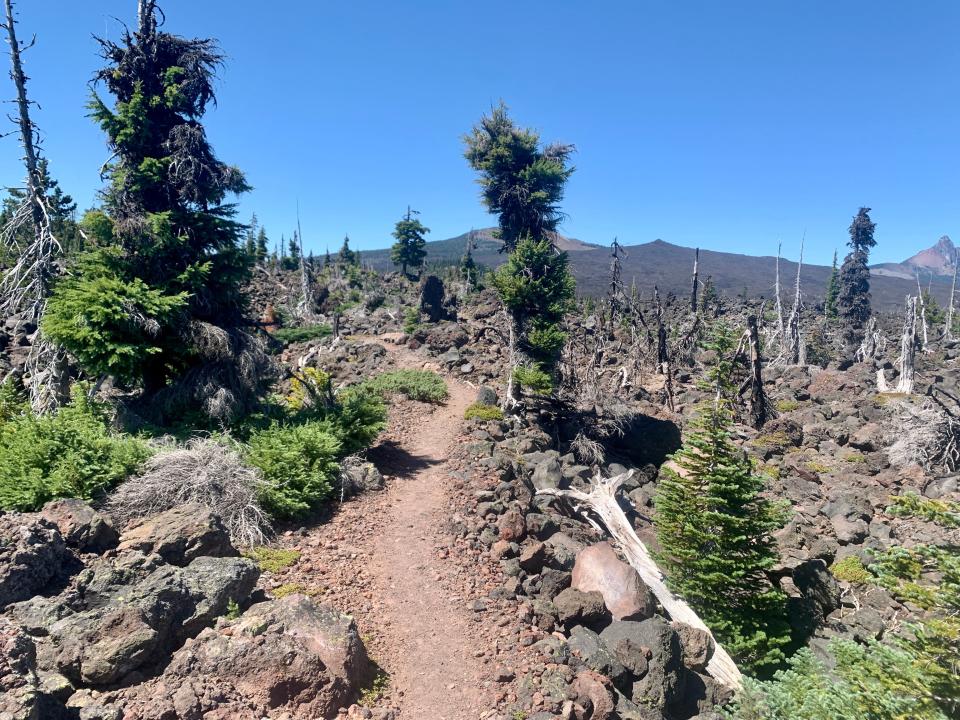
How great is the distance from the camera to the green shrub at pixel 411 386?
20.1 m

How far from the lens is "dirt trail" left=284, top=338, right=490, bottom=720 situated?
651 centimetres

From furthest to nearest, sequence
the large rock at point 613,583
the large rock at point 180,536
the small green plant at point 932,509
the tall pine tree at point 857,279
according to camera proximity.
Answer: the tall pine tree at point 857,279, the large rock at point 613,583, the large rock at point 180,536, the small green plant at point 932,509

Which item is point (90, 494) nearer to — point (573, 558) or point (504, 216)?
point (573, 558)

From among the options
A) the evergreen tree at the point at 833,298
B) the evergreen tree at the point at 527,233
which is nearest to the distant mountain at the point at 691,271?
the evergreen tree at the point at 833,298

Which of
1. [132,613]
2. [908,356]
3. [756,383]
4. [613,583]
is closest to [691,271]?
[908,356]

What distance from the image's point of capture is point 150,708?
4.99m

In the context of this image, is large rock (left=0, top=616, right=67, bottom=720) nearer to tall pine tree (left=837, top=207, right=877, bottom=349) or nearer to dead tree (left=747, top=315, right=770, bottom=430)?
dead tree (left=747, top=315, right=770, bottom=430)

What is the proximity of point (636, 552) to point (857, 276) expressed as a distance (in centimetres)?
4614

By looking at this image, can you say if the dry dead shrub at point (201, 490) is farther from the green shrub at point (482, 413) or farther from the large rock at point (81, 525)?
the green shrub at point (482, 413)

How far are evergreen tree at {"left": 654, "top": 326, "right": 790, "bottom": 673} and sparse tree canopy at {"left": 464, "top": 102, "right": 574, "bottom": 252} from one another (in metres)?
11.1

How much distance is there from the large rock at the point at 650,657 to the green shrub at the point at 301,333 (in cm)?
2814

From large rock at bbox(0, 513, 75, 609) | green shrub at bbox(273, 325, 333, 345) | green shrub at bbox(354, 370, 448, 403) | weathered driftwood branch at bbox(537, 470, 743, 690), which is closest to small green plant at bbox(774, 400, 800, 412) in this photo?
green shrub at bbox(354, 370, 448, 403)

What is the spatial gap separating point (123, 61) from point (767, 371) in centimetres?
3565

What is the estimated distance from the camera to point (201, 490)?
28.5 feet
